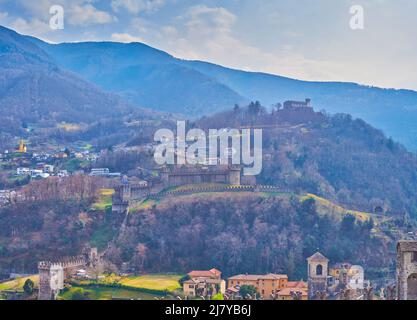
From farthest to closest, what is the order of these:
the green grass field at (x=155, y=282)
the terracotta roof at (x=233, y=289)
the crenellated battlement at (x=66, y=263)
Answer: the crenellated battlement at (x=66, y=263)
the green grass field at (x=155, y=282)
the terracotta roof at (x=233, y=289)

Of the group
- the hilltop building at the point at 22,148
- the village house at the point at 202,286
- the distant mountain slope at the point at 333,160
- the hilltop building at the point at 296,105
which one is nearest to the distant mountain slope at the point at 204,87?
the distant mountain slope at the point at 333,160

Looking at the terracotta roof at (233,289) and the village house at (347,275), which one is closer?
the terracotta roof at (233,289)

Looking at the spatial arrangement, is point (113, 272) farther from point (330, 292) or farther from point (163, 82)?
point (163, 82)

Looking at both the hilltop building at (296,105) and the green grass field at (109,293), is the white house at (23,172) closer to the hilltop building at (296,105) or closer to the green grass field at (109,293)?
the hilltop building at (296,105)

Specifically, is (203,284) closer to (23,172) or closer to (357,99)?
(23,172)

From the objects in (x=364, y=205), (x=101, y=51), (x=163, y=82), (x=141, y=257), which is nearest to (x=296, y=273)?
(x=141, y=257)
